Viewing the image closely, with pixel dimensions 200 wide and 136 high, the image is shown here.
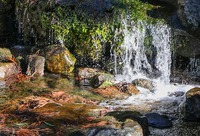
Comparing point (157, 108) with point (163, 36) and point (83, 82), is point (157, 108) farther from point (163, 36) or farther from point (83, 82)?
point (163, 36)

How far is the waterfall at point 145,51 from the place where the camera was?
388 inches

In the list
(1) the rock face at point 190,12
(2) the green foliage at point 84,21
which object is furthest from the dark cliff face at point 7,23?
(1) the rock face at point 190,12

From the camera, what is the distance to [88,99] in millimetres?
7902

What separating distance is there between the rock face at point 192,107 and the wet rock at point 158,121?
1.37 ft

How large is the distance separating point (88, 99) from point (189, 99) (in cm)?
237

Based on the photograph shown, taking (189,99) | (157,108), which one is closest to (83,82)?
(157,108)

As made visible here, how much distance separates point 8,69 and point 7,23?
10.0 ft

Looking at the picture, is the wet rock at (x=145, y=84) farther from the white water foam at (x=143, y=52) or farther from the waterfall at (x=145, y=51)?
the waterfall at (x=145, y=51)

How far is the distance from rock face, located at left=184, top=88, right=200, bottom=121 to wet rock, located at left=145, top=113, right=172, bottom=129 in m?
0.42

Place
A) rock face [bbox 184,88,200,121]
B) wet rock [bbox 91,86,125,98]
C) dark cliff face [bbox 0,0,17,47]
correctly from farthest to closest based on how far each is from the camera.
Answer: dark cliff face [bbox 0,0,17,47]
wet rock [bbox 91,86,125,98]
rock face [bbox 184,88,200,121]

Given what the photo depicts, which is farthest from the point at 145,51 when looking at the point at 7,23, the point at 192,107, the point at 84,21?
the point at 7,23

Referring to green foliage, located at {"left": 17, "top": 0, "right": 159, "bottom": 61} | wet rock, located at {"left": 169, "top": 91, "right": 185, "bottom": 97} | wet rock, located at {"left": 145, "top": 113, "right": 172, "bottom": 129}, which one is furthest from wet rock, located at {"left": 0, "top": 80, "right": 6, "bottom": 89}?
wet rock, located at {"left": 169, "top": 91, "right": 185, "bottom": 97}

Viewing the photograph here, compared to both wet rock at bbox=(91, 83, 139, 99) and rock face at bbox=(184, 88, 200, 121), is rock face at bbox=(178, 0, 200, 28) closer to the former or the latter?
wet rock at bbox=(91, 83, 139, 99)

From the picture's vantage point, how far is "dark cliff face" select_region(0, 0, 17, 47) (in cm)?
1150
